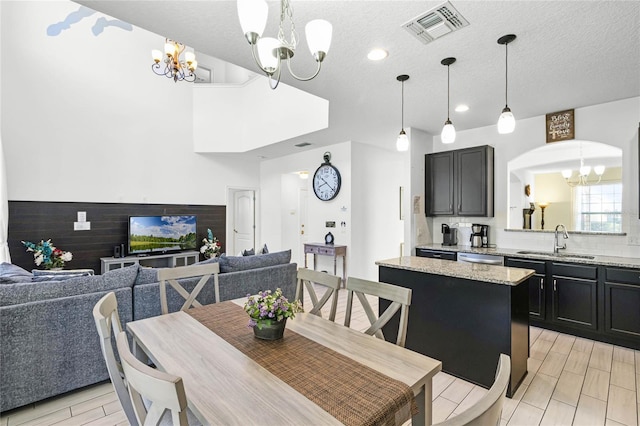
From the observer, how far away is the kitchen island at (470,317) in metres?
2.33

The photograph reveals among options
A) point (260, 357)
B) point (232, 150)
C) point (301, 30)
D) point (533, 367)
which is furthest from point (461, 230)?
point (232, 150)

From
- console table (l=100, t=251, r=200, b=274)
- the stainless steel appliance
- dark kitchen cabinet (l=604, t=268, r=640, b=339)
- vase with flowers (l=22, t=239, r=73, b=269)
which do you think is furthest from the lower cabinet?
vase with flowers (l=22, t=239, r=73, b=269)

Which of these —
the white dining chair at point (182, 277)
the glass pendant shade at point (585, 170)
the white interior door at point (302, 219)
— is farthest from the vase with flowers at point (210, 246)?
the glass pendant shade at point (585, 170)

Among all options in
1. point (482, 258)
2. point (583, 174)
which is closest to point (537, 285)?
point (482, 258)

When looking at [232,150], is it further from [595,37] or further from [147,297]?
[595,37]

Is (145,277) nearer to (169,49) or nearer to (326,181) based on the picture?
(169,49)

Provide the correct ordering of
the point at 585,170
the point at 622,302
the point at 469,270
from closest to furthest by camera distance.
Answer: the point at 469,270
the point at 622,302
the point at 585,170

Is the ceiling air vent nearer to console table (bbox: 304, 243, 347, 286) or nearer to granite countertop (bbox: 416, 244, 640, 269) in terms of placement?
granite countertop (bbox: 416, 244, 640, 269)

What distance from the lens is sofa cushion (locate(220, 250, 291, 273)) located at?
3.26m

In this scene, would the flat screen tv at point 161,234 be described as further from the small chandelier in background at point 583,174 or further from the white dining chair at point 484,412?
the small chandelier in background at point 583,174

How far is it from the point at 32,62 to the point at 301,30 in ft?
16.9

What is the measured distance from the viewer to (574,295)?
11.2ft

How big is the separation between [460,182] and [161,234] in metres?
5.43

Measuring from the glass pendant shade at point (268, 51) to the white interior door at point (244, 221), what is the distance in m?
6.08
